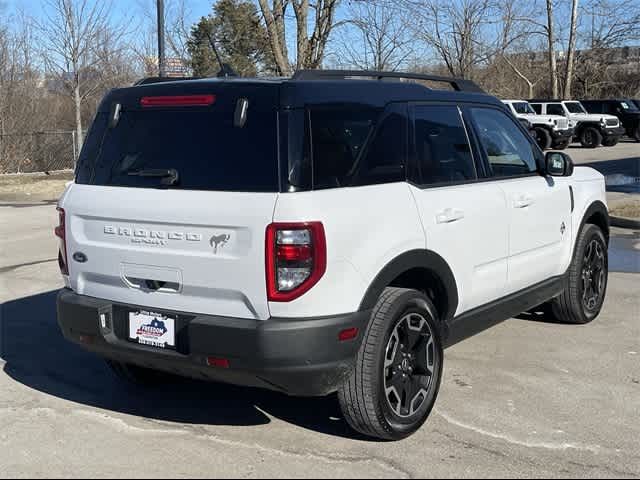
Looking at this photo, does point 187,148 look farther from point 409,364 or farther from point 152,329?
point 409,364

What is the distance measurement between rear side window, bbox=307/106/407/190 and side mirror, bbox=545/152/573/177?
1.77 meters

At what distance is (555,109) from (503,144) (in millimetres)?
27488

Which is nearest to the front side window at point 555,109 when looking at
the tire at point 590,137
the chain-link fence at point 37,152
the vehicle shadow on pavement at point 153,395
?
the tire at point 590,137

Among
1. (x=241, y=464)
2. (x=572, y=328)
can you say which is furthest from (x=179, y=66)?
(x=241, y=464)

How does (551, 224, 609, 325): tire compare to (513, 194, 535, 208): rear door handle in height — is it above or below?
below

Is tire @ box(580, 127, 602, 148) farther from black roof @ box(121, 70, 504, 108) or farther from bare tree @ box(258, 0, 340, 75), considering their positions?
black roof @ box(121, 70, 504, 108)

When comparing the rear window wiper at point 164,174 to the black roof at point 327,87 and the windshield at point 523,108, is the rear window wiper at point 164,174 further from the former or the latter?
the windshield at point 523,108

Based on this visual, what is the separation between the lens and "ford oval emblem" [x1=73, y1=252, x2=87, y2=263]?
14.3 feet

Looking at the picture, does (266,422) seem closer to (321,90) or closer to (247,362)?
(247,362)

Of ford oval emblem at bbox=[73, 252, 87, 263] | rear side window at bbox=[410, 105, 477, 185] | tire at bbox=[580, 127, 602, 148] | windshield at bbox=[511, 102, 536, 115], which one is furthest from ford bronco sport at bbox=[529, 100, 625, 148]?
ford oval emblem at bbox=[73, 252, 87, 263]

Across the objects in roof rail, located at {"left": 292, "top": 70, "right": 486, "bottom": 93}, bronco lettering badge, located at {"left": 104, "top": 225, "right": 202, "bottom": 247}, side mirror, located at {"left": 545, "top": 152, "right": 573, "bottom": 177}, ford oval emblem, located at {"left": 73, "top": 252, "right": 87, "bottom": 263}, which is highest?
roof rail, located at {"left": 292, "top": 70, "right": 486, "bottom": 93}

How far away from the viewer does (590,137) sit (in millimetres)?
31703

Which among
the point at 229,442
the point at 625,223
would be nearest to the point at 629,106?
the point at 625,223

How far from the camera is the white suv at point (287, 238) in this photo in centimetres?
373
